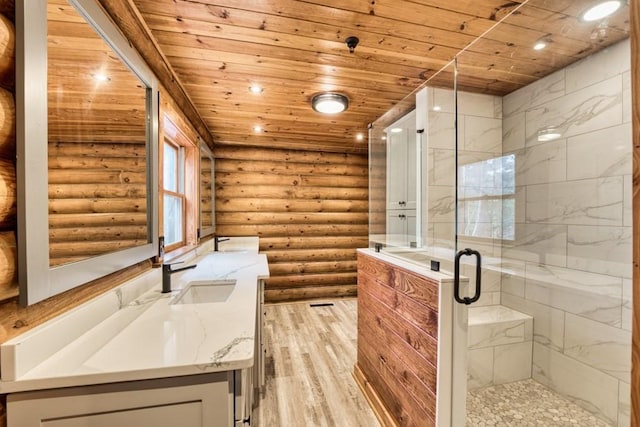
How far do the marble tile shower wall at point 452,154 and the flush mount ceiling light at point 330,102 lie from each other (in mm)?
749

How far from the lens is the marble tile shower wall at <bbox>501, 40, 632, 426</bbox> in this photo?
173 centimetres

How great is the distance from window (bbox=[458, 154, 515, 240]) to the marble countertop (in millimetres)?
2093

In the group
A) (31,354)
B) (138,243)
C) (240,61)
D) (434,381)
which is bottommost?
(434,381)

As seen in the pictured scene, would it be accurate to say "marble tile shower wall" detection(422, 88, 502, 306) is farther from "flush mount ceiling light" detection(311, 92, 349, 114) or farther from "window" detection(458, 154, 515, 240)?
"flush mount ceiling light" detection(311, 92, 349, 114)

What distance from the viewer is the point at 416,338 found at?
153 cm

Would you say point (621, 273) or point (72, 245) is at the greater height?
point (72, 245)

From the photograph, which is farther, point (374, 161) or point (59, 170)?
point (374, 161)

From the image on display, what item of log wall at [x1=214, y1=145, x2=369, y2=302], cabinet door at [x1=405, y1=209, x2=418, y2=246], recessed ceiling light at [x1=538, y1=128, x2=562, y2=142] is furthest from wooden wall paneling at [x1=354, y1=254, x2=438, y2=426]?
log wall at [x1=214, y1=145, x2=369, y2=302]

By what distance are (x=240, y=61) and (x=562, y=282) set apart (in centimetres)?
301

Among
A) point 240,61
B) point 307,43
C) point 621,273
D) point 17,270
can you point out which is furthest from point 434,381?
point 240,61

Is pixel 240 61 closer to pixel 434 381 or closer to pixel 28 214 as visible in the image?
pixel 28 214

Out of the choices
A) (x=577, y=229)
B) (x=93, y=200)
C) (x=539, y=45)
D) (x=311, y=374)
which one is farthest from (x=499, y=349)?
(x=93, y=200)

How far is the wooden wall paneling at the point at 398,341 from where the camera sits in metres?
1.42

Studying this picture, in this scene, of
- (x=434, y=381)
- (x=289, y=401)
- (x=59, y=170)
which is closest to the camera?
(x=59, y=170)
